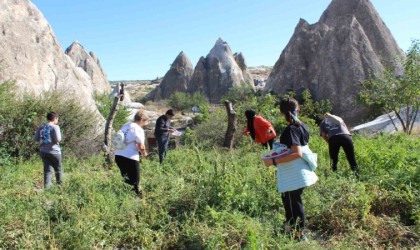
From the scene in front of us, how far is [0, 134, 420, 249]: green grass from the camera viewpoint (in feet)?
13.3

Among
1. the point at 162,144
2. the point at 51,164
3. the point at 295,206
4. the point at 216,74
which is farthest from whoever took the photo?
the point at 216,74

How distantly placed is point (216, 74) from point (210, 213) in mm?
34697

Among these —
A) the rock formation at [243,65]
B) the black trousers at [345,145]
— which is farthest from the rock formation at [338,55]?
the rock formation at [243,65]

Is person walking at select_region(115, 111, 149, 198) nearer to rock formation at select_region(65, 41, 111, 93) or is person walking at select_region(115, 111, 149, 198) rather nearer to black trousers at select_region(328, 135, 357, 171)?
black trousers at select_region(328, 135, 357, 171)

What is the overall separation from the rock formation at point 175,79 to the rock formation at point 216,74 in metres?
2.17

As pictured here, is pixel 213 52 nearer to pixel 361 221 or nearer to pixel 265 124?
pixel 265 124

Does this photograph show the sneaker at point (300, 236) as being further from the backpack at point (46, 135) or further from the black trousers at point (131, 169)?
the backpack at point (46, 135)

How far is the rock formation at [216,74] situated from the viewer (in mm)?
Answer: 38031

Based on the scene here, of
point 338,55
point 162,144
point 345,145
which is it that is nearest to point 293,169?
point 345,145

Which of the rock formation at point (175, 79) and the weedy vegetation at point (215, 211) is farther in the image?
the rock formation at point (175, 79)

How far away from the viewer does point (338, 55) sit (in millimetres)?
22594

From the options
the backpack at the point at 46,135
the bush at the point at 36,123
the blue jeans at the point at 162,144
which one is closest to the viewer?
the backpack at the point at 46,135

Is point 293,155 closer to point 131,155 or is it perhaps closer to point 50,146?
point 131,155

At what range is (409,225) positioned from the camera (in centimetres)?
474
